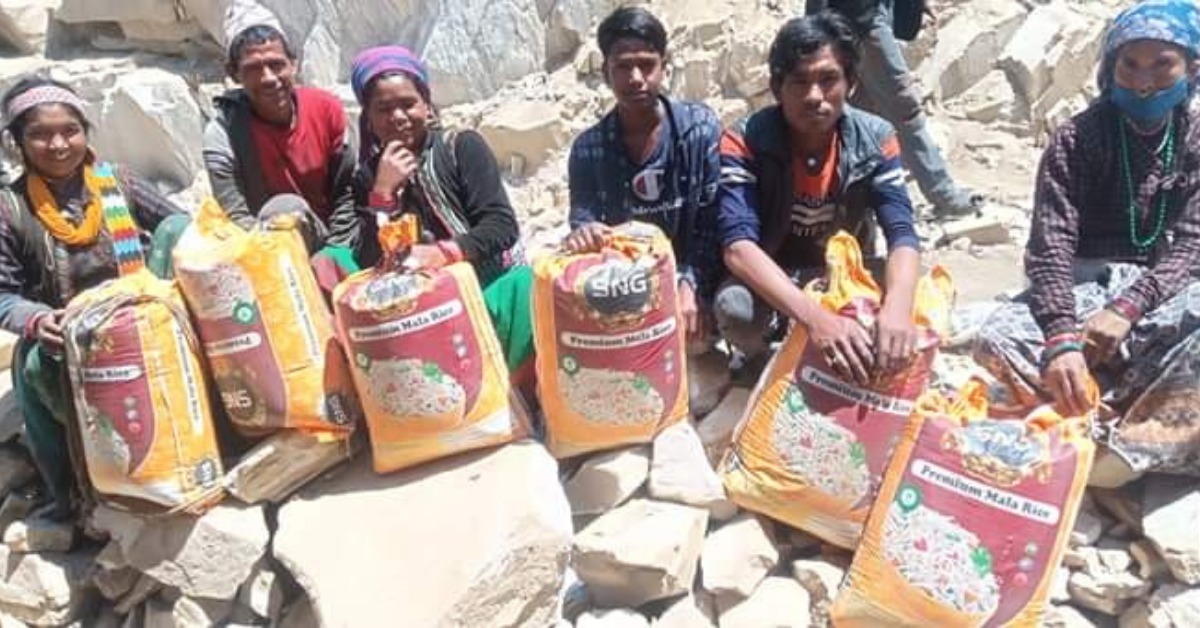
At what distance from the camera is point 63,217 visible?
312 centimetres

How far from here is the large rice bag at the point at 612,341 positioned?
8.96 feet

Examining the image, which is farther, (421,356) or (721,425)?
(721,425)

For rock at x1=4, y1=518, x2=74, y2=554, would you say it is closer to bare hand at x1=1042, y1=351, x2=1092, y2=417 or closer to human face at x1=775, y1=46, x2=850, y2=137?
human face at x1=775, y1=46, x2=850, y2=137

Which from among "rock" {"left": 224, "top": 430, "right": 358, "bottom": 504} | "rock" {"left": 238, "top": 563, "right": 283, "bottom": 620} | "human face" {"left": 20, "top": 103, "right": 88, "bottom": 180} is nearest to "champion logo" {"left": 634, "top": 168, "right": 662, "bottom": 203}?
"rock" {"left": 224, "top": 430, "right": 358, "bottom": 504}

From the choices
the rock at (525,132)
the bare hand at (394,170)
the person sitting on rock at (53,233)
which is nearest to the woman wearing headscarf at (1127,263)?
the bare hand at (394,170)

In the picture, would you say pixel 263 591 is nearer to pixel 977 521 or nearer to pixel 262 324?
pixel 262 324

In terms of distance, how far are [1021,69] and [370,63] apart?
435 cm

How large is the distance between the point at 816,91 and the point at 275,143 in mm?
1599

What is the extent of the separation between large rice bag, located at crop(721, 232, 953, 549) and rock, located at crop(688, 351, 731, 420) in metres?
0.38

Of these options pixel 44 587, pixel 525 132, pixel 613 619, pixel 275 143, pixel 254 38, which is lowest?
pixel 44 587

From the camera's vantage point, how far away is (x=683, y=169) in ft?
10.2

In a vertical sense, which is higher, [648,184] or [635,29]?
[635,29]

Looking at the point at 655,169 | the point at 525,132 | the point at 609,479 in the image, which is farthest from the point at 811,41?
the point at 525,132

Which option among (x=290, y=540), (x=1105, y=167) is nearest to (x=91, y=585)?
(x=290, y=540)
